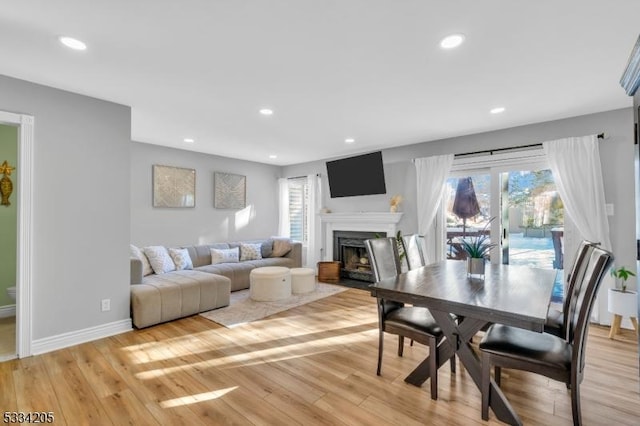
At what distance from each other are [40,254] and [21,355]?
0.86 m

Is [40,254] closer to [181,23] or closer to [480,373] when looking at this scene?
[181,23]

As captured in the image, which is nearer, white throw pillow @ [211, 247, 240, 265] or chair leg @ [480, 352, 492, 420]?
chair leg @ [480, 352, 492, 420]

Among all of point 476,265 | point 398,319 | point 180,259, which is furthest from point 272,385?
point 180,259

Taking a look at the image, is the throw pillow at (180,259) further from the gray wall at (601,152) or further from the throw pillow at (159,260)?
the gray wall at (601,152)

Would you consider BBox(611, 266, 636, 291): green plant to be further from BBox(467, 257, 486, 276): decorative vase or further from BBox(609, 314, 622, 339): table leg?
BBox(467, 257, 486, 276): decorative vase

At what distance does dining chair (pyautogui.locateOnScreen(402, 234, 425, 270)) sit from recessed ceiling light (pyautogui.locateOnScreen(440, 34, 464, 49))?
71.0 inches

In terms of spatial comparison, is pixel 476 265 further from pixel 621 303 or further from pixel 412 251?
pixel 621 303

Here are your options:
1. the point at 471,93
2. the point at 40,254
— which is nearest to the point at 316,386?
the point at 40,254

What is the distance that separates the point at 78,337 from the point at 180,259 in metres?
1.80

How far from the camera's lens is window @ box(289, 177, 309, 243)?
6693 millimetres

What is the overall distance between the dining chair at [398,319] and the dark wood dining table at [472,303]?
0.35ft

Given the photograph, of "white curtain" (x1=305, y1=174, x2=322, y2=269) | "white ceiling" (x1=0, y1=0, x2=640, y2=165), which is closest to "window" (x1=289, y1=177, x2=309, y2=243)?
"white curtain" (x1=305, y1=174, x2=322, y2=269)

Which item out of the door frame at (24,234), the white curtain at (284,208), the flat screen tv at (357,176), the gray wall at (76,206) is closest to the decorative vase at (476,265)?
the flat screen tv at (357,176)

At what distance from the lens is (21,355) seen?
101 inches
